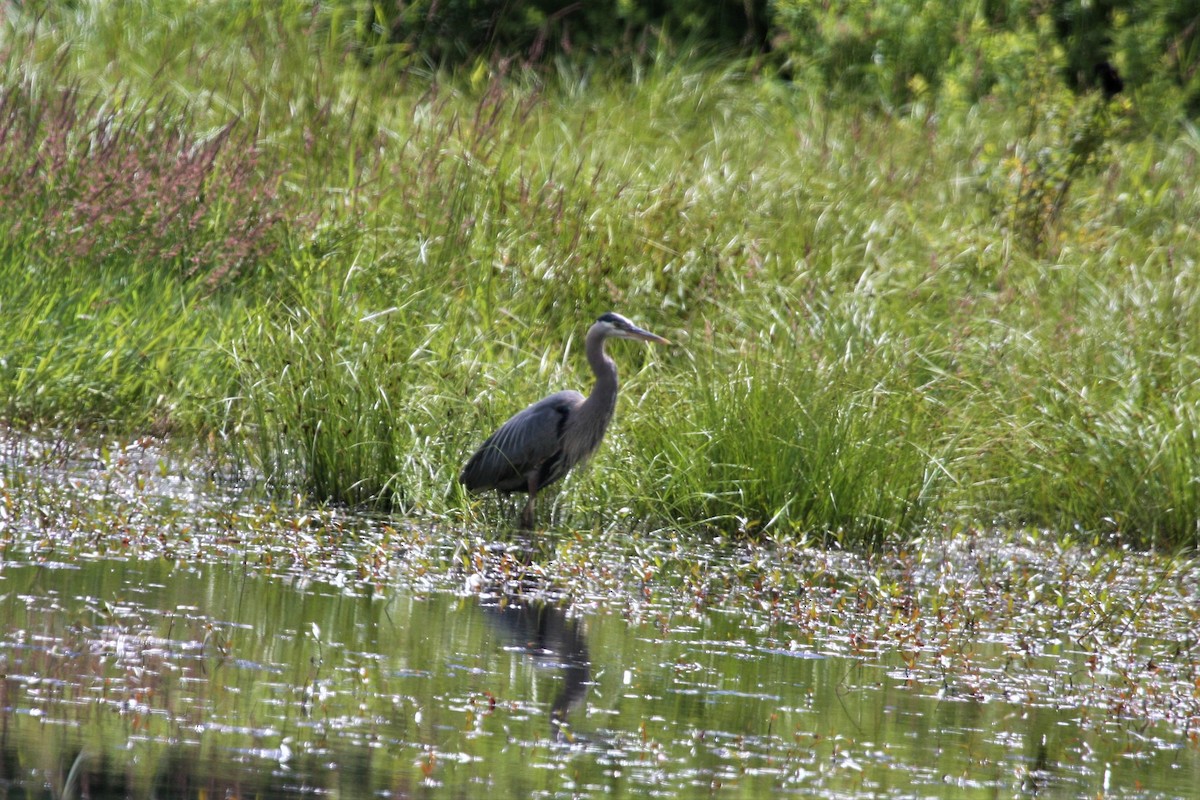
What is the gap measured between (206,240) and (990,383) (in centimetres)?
429

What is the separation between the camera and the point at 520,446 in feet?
24.4

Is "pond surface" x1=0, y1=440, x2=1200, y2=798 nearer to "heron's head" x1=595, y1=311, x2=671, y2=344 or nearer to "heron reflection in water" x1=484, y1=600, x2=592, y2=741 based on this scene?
"heron reflection in water" x1=484, y1=600, x2=592, y2=741

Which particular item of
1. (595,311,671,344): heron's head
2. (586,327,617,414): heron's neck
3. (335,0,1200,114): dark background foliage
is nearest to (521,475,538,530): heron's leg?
(586,327,617,414): heron's neck

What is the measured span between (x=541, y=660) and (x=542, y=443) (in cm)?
258

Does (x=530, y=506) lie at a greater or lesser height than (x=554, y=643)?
greater

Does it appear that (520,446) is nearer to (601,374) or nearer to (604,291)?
(601,374)

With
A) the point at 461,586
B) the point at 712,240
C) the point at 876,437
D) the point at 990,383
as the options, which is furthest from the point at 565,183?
the point at 461,586

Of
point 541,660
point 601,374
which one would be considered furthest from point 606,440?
point 541,660

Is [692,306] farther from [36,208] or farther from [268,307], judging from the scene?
[36,208]

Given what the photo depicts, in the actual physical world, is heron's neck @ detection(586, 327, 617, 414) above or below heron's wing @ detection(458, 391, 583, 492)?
above

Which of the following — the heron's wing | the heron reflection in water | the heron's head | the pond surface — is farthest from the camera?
the heron's head

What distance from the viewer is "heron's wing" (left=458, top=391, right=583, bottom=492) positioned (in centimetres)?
746

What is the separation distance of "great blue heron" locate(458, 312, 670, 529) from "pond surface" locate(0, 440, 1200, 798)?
18.6 inches

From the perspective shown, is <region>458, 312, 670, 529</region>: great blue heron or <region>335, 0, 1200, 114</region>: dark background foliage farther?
<region>335, 0, 1200, 114</region>: dark background foliage
